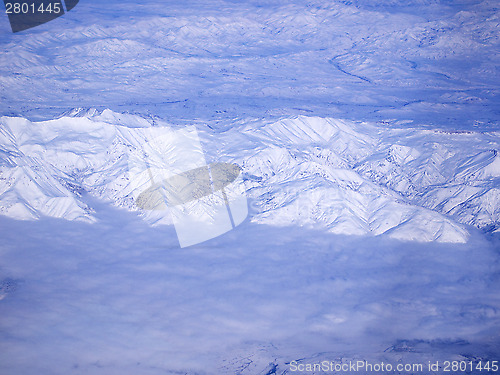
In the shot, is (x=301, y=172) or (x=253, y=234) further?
(x=301, y=172)

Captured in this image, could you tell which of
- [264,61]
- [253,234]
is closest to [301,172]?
[253,234]

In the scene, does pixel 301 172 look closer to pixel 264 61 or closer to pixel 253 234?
pixel 253 234

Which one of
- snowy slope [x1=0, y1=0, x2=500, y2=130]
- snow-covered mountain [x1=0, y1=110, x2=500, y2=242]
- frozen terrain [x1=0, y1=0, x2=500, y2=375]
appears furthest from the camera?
snowy slope [x1=0, y1=0, x2=500, y2=130]

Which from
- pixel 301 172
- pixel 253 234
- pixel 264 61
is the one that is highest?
pixel 264 61

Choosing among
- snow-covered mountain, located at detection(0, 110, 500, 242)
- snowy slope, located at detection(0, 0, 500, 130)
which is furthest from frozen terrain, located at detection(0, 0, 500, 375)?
snowy slope, located at detection(0, 0, 500, 130)

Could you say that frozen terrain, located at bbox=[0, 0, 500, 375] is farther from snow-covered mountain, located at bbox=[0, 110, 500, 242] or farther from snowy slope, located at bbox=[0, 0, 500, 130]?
snowy slope, located at bbox=[0, 0, 500, 130]

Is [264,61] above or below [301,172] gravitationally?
above
